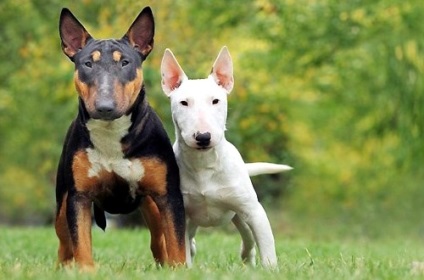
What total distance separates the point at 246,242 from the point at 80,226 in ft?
4.84

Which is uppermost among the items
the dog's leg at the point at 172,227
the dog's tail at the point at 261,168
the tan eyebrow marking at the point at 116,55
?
the tan eyebrow marking at the point at 116,55

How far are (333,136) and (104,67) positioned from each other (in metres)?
18.6

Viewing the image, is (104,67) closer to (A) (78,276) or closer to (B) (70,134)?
(B) (70,134)

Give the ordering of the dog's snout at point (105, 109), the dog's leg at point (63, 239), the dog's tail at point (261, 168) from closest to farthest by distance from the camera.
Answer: the dog's snout at point (105, 109) → the dog's leg at point (63, 239) → the dog's tail at point (261, 168)

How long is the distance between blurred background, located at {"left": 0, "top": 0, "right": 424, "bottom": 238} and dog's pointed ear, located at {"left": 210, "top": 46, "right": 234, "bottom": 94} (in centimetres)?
542

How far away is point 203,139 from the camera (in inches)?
249

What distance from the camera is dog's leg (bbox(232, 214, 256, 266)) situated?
23.7 feet

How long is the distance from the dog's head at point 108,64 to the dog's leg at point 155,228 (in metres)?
0.89

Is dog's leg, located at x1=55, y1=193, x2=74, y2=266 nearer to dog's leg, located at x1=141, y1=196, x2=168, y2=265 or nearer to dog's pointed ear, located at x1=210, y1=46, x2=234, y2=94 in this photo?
dog's leg, located at x1=141, y1=196, x2=168, y2=265

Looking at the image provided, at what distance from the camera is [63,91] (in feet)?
65.0

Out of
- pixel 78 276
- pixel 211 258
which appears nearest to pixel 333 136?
pixel 211 258

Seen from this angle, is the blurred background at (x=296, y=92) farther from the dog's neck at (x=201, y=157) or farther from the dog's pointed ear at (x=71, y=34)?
the dog's neck at (x=201, y=157)

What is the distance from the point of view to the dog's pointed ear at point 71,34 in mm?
6750

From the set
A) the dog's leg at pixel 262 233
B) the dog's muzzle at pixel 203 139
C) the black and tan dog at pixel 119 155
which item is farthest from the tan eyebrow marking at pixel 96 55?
the dog's leg at pixel 262 233
